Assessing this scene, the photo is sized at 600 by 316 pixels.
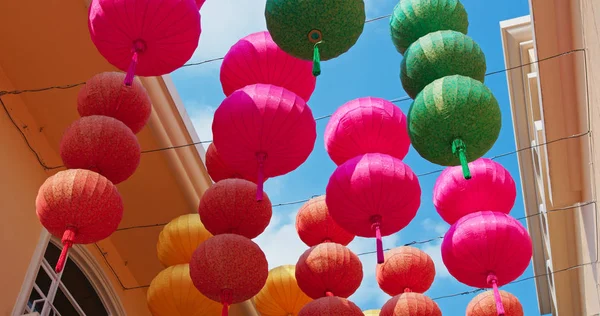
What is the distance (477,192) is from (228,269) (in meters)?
1.70

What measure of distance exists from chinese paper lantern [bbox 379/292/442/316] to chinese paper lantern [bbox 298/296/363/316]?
0.33 metres

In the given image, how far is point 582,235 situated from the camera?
6.09 meters

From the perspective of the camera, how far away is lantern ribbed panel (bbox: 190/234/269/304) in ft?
12.2

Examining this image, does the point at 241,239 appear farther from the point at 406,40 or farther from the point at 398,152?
the point at 406,40

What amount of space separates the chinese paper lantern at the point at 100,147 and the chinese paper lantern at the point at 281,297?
1828 millimetres

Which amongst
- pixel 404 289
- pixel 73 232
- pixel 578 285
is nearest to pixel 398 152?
pixel 404 289

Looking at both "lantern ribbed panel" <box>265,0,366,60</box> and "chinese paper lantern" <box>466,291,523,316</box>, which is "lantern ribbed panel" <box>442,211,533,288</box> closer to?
"chinese paper lantern" <box>466,291,523,316</box>

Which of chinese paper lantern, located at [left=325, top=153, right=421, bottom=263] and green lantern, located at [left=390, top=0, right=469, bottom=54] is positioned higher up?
green lantern, located at [left=390, top=0, right=469, bottom=54]

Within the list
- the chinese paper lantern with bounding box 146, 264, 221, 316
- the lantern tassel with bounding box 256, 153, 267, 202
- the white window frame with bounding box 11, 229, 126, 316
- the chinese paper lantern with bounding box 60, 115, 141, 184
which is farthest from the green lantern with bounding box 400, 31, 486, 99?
the white window frame with bounding box 11, 229, 126, 316

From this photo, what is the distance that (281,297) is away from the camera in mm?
5250

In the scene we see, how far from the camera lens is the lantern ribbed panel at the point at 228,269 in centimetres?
371

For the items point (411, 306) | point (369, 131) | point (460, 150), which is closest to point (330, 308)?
point (411, 306)

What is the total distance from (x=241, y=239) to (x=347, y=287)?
0.91m

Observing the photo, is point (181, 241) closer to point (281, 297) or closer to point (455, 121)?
Result: point (281, 297)
